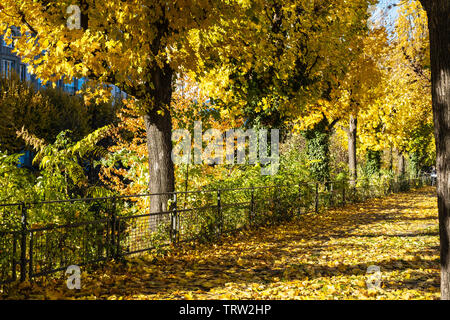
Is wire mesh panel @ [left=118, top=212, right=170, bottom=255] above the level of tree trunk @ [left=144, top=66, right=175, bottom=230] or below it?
below

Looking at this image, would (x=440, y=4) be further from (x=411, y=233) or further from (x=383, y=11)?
(x=411, y=233)

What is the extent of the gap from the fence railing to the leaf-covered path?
33cm

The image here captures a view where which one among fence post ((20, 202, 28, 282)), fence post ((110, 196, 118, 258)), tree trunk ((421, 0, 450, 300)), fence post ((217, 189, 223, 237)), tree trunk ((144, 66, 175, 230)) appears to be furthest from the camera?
fence post ((217, 189, 223, 237))

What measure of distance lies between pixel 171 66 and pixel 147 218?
314cm

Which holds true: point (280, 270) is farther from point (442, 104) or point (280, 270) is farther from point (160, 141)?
point (442, 104)

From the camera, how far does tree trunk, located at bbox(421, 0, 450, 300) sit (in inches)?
173

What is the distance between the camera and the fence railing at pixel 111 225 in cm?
591

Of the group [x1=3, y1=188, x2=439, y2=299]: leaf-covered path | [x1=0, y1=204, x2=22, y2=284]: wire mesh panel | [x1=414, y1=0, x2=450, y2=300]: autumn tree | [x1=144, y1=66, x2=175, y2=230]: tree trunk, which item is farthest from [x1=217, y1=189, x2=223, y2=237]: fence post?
[x1=414, y1=0, x2=450, y2=300]: autumn tree

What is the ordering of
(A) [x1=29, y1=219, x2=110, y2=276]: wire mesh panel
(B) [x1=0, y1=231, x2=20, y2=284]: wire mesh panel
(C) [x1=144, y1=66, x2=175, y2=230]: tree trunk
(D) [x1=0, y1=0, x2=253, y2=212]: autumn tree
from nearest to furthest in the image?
(B) [x1=0, y1=231, x2=20, y2=284]: wire mesh panel, (A) [x1=29, y1=219, x2=110, y2=276]: wire mesh panel, (D) [x1=0, y1=0, x2=253, y2=212]: autumn tree, (C) [x1=144, y1=66, x2=175, y2=230]: tree trunk

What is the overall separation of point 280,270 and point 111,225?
3071mm

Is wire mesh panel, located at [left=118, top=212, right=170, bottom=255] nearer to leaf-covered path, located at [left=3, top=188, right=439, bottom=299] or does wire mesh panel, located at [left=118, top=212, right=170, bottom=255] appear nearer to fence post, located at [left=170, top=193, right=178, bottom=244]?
fence post, located at [left=170, top=193, right=178, bottom=244]

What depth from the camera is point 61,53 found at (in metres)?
6.95

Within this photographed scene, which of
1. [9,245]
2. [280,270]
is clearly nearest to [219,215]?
[280,270]

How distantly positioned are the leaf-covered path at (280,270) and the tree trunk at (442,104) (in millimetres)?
1328
